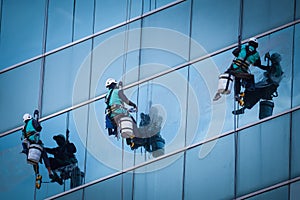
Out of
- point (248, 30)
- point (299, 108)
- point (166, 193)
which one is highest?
point (248, 30)

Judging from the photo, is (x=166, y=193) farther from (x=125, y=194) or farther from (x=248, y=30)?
(x=248, y=30)

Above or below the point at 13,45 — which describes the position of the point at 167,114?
below

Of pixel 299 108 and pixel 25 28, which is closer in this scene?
pixel 299 108

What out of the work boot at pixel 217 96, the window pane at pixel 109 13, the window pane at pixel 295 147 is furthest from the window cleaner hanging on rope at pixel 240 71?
the window pane at pixel 109 13

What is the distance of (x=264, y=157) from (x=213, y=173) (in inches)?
34.3

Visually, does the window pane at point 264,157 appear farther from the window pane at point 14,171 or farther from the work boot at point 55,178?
the window pane at point 14,171

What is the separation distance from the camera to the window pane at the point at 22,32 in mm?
21031

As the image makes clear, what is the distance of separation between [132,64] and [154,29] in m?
0.70

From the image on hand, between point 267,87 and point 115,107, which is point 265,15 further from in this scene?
point 115,107

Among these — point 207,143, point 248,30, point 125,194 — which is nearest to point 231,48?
point 248,30

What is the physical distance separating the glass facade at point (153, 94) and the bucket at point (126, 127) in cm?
13

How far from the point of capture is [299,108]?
64.7ft

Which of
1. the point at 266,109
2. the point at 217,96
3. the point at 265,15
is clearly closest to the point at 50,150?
the point at 217,96

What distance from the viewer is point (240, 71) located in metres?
20.2
